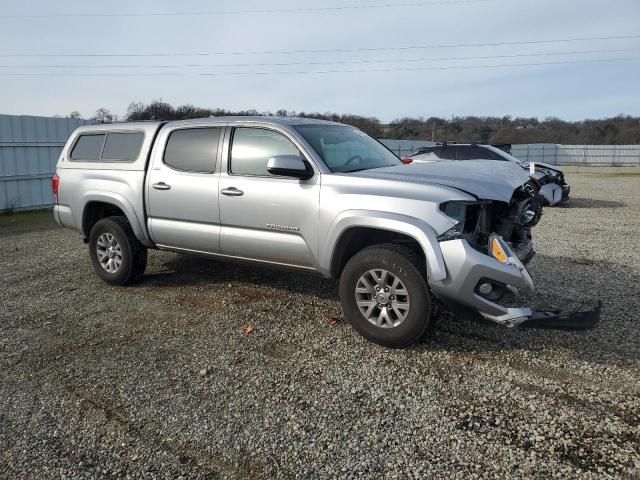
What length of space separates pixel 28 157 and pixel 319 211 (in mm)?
11553

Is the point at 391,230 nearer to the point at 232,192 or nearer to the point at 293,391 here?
the point at 293,391

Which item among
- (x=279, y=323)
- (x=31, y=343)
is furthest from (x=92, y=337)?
(x=279, y=323)

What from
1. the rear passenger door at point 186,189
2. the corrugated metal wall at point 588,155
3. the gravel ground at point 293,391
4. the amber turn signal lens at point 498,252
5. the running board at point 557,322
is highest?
the corrugated metal wall at point 588,155

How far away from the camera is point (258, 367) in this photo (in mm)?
3840

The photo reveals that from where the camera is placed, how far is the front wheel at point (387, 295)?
3.87 meters

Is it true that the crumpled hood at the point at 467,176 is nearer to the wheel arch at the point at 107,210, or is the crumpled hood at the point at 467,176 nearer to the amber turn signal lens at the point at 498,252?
the amber turn signal lens at the point at 498,252

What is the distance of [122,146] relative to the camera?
587 centimetres

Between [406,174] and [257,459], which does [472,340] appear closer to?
[406,174]

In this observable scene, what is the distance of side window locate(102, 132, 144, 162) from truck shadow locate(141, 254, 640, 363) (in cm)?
147

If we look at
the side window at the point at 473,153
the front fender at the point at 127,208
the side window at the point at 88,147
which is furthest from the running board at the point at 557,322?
the side window at the point at 473,153

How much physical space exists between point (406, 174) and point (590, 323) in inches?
71.8

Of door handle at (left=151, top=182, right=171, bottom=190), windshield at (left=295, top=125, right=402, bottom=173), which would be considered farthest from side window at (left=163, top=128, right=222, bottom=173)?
windshield at (left=295, top=125, right=402, bottom=173)

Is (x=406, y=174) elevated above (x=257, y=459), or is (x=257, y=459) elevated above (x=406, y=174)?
(x=406, y=174)

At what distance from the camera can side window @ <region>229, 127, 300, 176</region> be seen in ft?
15.6
